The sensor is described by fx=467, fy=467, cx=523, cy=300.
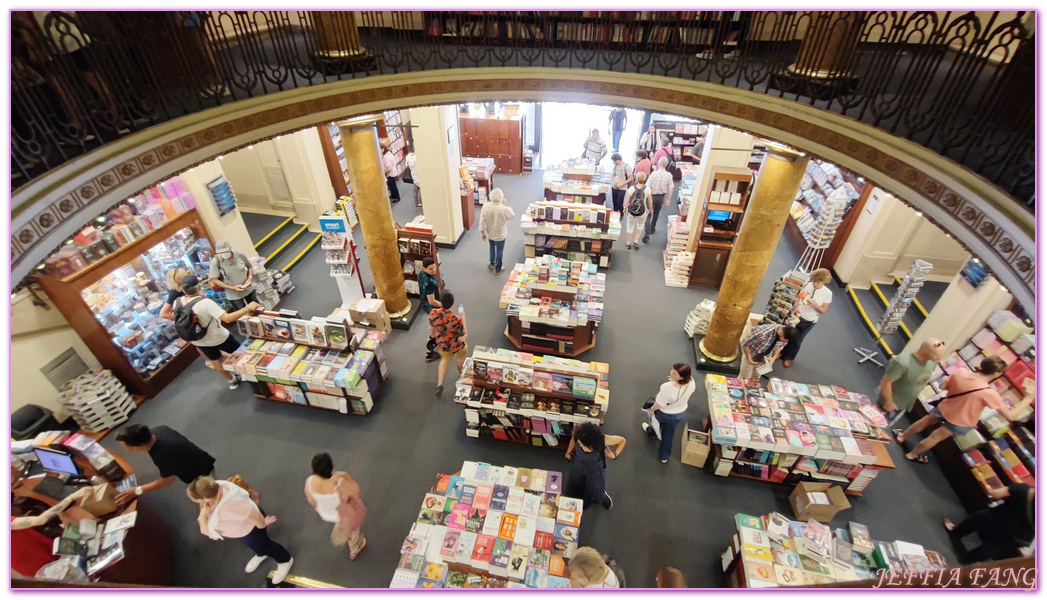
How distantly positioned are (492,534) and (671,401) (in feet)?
7.60

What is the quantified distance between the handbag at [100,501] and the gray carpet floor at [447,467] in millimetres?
1000

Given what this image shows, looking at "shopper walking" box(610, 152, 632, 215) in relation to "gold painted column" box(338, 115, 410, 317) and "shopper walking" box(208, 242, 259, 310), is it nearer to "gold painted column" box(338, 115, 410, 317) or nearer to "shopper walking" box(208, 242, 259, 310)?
"gold painted column" box(338, 115, 410, 317)

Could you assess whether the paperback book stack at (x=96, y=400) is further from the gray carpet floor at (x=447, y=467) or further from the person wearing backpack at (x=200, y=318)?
the person wearing backpack at (x=200, y=318)

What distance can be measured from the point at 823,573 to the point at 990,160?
3.62 metres

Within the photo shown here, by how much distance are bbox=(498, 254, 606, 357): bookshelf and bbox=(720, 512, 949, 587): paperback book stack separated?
3444 mm

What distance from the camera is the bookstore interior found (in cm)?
432

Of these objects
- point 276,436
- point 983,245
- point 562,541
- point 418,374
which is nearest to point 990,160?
point 983,245

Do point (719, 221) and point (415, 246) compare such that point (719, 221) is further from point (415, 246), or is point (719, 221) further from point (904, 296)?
point (415, 246)

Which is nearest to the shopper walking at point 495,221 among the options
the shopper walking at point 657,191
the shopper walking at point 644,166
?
the shopper walking at point 644,166

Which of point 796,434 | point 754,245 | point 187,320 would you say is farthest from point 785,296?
point 187,320

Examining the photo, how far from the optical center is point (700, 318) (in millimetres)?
7570

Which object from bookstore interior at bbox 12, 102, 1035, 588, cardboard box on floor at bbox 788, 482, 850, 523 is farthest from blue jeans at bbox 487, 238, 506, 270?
cardboard box on floor at bbox 788, 482, 850, 523

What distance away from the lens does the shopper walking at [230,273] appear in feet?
23.4

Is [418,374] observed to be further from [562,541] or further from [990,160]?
[990,160]
